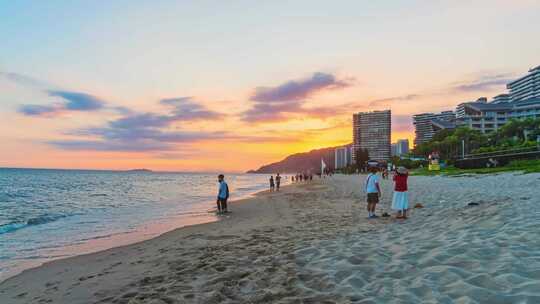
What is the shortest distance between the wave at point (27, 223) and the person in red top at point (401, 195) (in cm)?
1368

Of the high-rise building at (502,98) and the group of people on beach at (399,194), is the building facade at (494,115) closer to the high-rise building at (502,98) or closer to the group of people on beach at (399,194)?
the high-rise building at (502,98)

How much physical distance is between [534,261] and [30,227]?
15.7 m

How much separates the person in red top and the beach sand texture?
6.06ft

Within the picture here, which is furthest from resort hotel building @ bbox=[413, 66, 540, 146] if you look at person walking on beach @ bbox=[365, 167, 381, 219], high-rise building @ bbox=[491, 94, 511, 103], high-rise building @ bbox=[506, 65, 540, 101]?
person walking on beach @ bbox=[365, 167, 381, 219]

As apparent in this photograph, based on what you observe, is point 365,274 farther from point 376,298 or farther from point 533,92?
point 533,92

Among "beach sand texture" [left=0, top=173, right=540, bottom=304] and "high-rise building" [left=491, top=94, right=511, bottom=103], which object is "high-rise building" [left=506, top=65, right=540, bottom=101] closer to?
"high-rise building" [left=491, top=94, right=511, bottom=103]

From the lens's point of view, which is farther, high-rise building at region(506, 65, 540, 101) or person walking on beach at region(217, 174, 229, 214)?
high-rise building at region(506, 65, 540, 101)

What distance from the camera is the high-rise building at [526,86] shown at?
113906 millimetres

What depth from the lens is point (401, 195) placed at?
Answer: 1037 centimetres

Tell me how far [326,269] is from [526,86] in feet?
493

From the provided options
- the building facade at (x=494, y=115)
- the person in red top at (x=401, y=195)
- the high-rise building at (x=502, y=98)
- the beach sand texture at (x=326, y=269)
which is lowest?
the beach sand texture at (x=326, y=269)

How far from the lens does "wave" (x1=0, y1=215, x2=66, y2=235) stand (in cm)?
1258

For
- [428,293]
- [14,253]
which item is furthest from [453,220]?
[14,253]

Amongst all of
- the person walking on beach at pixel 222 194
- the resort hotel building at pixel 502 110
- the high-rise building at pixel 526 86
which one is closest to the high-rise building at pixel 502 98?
the high-rise building at pixel 526 86
